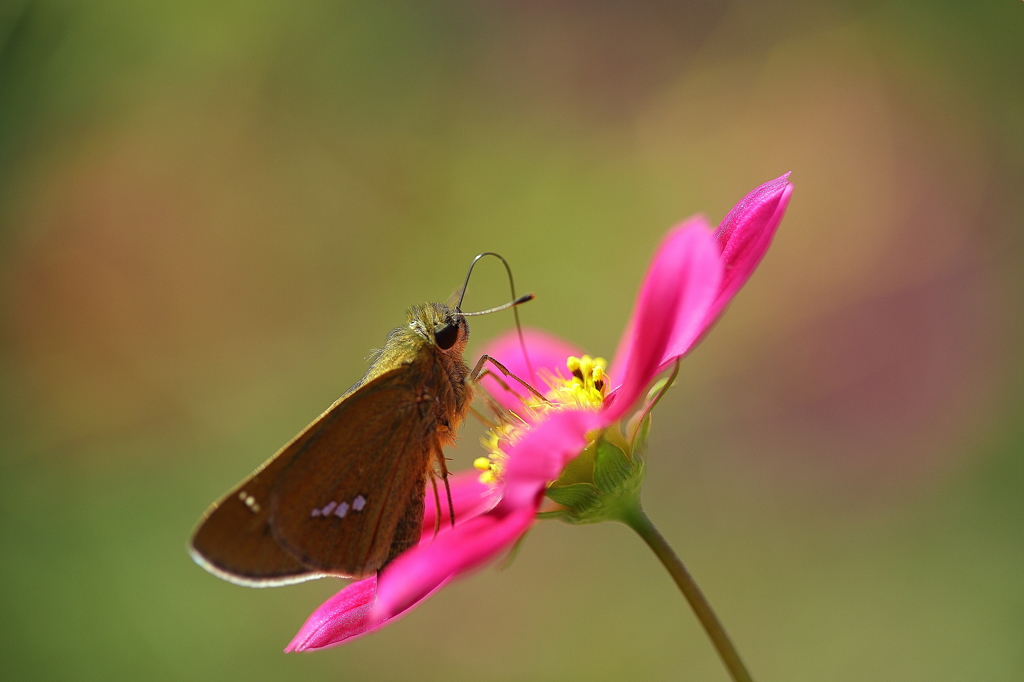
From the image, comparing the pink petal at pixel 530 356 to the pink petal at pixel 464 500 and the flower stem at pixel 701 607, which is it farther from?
the flower stem at pixel 701 607

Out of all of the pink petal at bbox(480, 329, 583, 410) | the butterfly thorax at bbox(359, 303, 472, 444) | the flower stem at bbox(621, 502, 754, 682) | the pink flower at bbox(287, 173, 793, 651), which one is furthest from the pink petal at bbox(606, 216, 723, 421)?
the pink petal at bbox(480, 329, 583, 410)

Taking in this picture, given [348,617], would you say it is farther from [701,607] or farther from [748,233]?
[748,233]

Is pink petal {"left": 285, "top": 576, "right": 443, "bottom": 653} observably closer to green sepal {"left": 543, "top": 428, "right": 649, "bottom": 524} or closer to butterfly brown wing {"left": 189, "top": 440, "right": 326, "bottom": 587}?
butterfly brown wing {"left": 189, "top": 440, "right": 326, "bottom": 587}

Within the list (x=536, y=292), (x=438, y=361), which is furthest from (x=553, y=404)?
(x=536, y=292)

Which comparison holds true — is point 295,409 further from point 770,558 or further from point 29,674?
point 770,558

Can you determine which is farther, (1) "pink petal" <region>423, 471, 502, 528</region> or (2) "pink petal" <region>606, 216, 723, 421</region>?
(1) "pink petal" <region>423, 471, 502, 528</region>

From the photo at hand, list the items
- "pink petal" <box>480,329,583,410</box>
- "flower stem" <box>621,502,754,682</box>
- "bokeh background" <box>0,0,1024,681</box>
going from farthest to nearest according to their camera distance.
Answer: "bokeh background" <box>0,0,1024,681</box>
"pink petal" <box>480,329,583,410</box>
"flower stem" <box>621,502,754,682</box>

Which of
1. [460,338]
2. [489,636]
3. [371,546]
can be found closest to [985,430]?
[489,636]

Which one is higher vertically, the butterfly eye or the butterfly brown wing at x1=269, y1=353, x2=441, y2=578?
the butterfly eye
